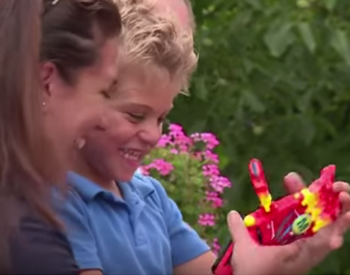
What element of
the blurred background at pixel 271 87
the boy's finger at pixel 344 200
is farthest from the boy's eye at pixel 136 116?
the blurred background at pixel 271 87

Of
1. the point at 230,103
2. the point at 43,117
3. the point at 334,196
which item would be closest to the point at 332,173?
the point at 334,196

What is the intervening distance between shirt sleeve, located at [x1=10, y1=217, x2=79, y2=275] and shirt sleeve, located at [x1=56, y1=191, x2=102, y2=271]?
0.49 ft

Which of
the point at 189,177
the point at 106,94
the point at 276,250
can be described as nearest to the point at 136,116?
the point at 106,94

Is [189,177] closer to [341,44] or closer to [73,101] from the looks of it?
[341,44]

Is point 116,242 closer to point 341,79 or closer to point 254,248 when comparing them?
point 254,248

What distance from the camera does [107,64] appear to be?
5.95ft

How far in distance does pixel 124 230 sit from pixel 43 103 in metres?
0.37

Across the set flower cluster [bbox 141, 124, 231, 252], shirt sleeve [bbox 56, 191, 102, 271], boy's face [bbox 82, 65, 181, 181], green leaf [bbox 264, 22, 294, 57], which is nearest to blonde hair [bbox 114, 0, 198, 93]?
boy's face [bbox 82, 65, 181, 181]

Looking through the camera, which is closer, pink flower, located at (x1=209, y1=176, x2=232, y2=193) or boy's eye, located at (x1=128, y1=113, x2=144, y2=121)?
boy's eye, located at (x1=128, y1=113, x2=144, y2=121)

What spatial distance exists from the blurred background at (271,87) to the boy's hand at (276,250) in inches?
74.5

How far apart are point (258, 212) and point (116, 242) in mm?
242

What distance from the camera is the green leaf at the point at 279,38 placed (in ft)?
Result: 12.4

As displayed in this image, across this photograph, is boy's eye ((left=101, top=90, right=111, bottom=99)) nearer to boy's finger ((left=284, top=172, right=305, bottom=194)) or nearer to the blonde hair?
the blonde hair

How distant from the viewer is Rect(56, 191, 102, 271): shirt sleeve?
6.11 ft
